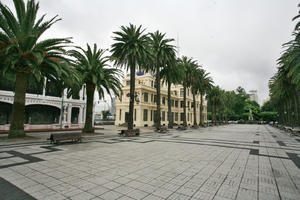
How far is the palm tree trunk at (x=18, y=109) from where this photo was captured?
1325 cm

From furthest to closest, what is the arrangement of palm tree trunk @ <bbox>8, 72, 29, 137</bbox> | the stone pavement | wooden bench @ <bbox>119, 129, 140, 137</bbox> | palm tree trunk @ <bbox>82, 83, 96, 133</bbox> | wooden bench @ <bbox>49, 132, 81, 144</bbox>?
palm tree trunk @ <bbox>82, 83, 96, 133</bbox> → wooden bench @ <bbox>119, 129, 140, 137</bbox> → palm tree trunk @ <bbox>8, 72, 29, 137</bbox> → wooden bench @ <bbox>49, 132, 81, 144</bbox> → the stone pavement

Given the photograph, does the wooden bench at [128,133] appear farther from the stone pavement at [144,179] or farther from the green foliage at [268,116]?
the green foliage at [268,116]

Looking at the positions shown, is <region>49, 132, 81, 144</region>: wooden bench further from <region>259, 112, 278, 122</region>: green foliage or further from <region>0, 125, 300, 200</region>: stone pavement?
<region>259, 112, 278, 122</region>: green foliage

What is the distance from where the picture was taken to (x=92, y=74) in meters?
17.2

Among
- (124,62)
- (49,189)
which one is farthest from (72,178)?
(124,62)

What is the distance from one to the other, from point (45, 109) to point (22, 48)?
1773 centimetres

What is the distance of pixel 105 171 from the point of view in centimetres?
583

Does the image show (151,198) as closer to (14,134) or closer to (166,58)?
(14,134)

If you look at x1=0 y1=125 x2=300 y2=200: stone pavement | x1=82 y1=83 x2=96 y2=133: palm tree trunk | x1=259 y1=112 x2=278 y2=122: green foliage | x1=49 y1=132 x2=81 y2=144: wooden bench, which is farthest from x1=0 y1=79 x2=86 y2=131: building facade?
x1=259 y1=112 x2=278 y2=122: green foliage

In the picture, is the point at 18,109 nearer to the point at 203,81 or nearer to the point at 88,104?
the point at 88,104

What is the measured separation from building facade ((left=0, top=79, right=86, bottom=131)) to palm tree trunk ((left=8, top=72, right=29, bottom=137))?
7697mm

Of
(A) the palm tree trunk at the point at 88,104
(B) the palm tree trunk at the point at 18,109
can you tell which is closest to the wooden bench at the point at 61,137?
(B) the palm tree trunk at the point at 18,109

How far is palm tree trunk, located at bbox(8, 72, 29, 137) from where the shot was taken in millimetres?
13247

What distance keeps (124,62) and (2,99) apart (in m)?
17.8
